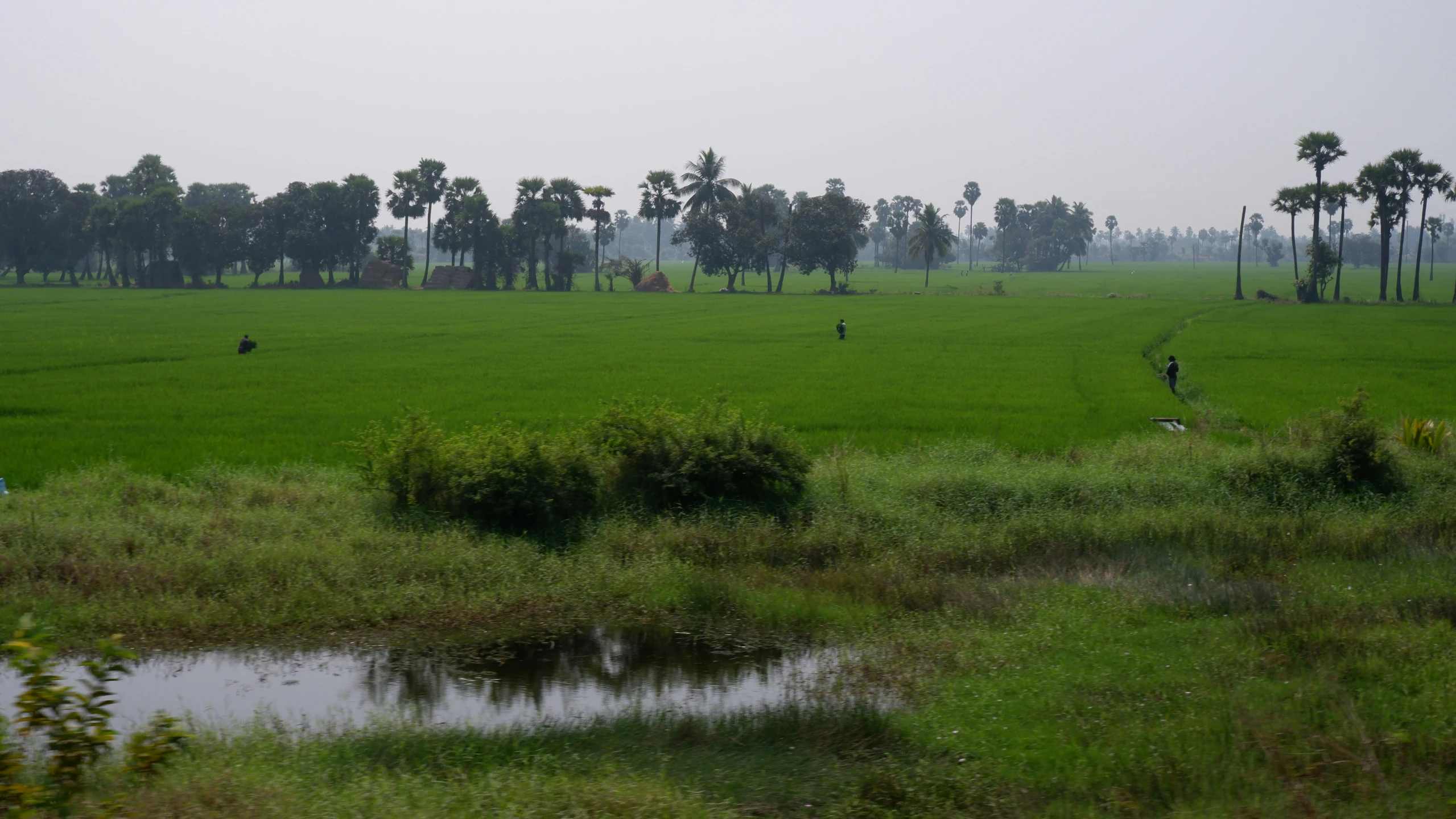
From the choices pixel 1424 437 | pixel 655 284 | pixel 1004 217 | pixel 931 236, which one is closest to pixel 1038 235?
pixel 1004 217

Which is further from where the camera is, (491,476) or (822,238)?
(822,238)

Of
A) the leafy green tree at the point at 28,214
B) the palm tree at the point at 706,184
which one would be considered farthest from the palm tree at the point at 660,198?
the leafy green tree at the point at 28,214

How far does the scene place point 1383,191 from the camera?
223ft

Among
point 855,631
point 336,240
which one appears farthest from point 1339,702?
point 336,240

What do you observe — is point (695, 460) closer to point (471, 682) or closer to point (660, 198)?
point (471, 682)

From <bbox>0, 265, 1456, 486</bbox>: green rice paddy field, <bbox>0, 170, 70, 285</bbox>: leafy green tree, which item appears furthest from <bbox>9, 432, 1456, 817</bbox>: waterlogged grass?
<bbox>0, 170, 70, 285</bbox>: leafy green tree

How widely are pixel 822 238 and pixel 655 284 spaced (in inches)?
537

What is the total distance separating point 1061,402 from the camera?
68.2 feet

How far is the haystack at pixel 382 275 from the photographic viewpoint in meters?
83.9

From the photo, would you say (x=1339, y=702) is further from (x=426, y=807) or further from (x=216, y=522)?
(x=216, y=522)

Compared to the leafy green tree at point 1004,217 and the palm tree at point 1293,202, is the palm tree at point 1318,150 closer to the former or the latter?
the palm tree at point 1293,202

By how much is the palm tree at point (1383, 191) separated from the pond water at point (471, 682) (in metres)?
74.0

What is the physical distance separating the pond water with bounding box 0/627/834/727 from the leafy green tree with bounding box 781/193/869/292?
231 feet

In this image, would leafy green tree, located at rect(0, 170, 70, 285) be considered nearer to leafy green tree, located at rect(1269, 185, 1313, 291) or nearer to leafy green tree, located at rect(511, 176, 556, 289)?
leafy green tree, located at rect(511, 176, 556, 289)
